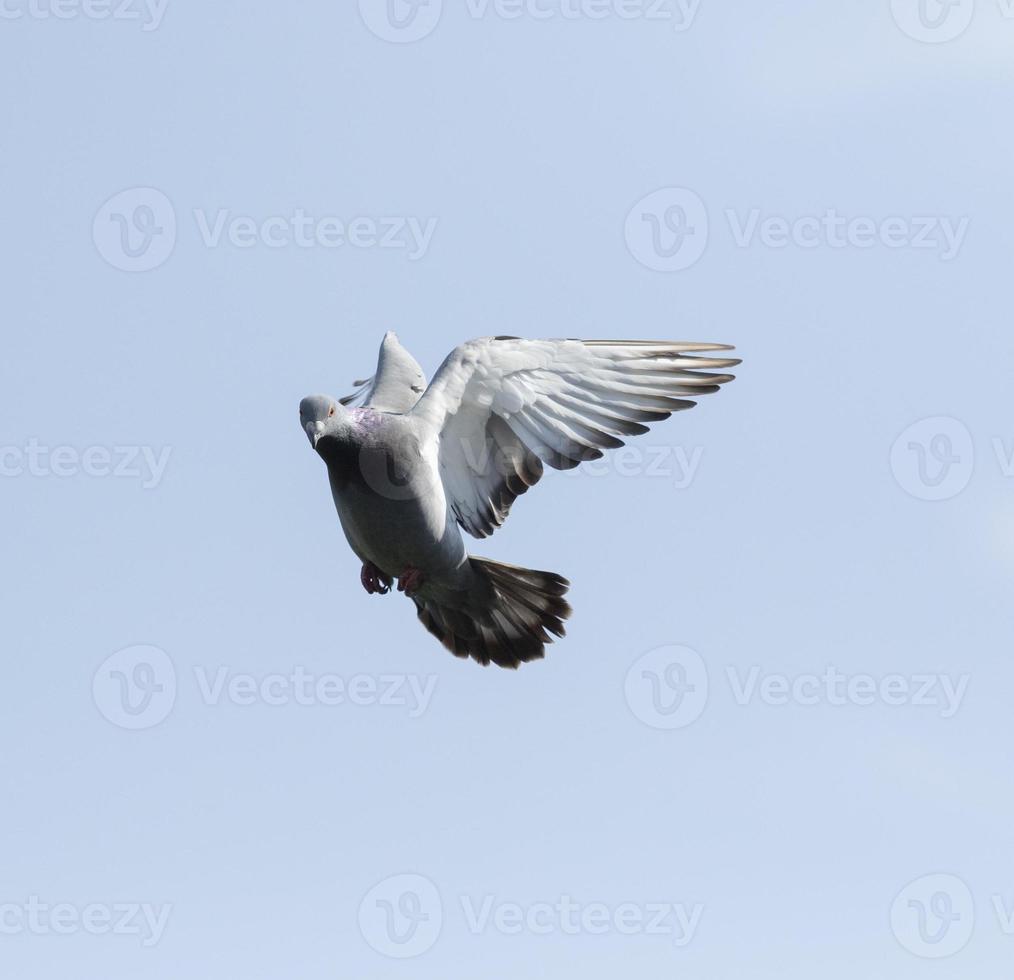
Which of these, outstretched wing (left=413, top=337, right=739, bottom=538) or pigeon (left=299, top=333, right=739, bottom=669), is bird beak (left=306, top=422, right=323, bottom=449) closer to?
pigeon (left=299, top=333, right=739, bottom=669)

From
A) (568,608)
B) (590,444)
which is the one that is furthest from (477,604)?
(590,444)

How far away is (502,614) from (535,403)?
1922 millimetres

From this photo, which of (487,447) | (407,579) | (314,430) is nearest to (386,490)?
(314,430)

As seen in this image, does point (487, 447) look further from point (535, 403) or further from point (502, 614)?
point (502, 614)

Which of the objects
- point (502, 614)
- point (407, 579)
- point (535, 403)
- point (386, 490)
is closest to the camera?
point (386, 490)

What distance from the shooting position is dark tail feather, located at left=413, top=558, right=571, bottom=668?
15234 mm

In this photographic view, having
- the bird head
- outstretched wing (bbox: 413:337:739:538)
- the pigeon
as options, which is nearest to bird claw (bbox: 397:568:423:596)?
the pigeon

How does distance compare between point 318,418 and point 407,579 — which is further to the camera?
point 407,579

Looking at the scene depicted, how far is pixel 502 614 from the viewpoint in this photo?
15.4m

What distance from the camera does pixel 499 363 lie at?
14422 millimetres

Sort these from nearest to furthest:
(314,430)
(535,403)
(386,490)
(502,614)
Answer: (314,430) < (386,490) < (535,403) < (502,614)

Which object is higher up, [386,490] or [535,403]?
[535,403]

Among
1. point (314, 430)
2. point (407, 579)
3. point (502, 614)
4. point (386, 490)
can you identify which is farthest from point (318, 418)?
point (502, 614)

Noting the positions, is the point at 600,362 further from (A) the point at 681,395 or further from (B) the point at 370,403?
(B) the point at 370,403
